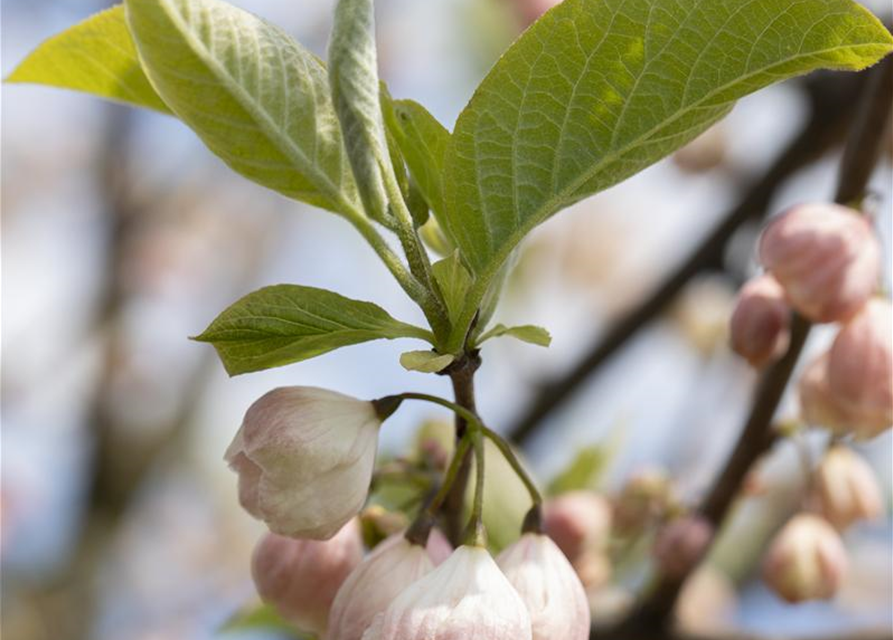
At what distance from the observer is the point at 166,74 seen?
2.02 ft

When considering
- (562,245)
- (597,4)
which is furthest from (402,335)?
(562,245)

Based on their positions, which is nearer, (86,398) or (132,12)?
(132,12)

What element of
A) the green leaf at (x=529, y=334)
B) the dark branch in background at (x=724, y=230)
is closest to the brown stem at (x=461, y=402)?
the green leaf at (x=529, y=334)

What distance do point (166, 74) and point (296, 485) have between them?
0.25m

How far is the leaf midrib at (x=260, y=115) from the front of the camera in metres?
0.60

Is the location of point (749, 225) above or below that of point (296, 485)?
below

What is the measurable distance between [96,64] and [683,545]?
736mm

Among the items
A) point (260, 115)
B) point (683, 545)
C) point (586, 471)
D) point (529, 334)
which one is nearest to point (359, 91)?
point (260, 115)

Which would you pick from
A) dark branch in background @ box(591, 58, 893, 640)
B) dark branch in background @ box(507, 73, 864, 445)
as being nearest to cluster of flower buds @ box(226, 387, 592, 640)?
dark branch in background @ box(591, 58, 893, 640)

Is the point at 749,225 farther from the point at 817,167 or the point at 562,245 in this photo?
the point at 562,245

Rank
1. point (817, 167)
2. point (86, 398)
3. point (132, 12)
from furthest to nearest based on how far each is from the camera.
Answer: point (86, 398)
point (817, 167)
point (132, 12)

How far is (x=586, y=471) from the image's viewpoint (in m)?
1.46

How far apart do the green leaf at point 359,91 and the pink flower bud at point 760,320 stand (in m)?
0.41

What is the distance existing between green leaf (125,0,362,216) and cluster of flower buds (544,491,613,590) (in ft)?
2.08
